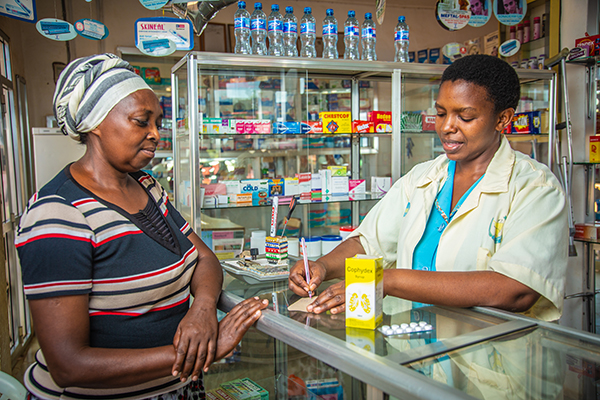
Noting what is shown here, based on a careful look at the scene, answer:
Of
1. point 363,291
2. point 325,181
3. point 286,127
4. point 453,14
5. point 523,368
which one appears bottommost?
point 523,368

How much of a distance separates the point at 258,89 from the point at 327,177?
0.90 m

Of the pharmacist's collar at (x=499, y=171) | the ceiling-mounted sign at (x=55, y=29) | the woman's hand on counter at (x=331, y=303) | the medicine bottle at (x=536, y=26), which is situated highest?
the medicine bottle at (x=536, y=26)

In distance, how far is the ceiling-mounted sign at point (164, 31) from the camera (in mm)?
3021

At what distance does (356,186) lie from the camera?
3.74m

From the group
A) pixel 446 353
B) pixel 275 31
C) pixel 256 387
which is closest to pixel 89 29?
pixel 275 31

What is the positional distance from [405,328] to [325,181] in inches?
98.9

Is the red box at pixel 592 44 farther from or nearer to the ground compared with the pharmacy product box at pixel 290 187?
farther from the ground

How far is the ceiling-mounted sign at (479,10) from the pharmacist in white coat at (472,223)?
232cm

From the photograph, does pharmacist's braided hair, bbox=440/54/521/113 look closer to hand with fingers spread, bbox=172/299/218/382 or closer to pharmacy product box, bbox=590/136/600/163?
hand with fingers spread, bbox=172/299/218/382

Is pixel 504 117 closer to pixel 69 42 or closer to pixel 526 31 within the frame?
pixel 526 31

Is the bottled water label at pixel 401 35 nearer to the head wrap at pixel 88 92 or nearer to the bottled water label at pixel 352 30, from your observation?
the bottled water label at pixel 352 30

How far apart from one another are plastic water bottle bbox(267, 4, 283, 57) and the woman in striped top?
2.01m

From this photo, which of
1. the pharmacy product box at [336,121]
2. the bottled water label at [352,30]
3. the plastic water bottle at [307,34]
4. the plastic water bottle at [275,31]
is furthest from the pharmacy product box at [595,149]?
the plastic water bottle at [275,31]

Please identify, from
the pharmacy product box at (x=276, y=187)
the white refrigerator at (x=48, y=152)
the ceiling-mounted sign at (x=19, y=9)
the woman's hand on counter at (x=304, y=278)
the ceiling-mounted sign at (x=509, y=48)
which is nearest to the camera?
the woman's hand on counter at (x=304, y=278)
